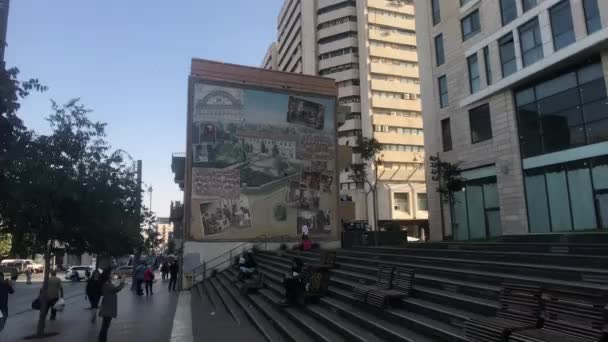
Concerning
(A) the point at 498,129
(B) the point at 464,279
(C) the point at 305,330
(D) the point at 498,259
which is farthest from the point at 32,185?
(A) the point at 498,129

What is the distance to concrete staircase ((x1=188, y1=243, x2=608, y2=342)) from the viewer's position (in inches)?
257

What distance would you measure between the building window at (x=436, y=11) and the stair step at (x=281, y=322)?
2334cm

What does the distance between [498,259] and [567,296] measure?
463 centimetres

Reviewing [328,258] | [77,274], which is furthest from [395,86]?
[328,258]

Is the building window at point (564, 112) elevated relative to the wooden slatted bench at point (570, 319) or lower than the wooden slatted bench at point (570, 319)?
elevated

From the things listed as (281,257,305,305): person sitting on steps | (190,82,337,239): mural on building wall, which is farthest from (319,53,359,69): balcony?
(281,257,305,305): person sitting on steps

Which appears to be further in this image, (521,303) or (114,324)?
(114,324)

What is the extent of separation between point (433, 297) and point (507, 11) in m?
20.3

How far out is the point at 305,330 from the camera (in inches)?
342

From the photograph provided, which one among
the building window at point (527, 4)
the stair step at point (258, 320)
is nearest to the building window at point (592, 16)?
the building window at point (527, 4)

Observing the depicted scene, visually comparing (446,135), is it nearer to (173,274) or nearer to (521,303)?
(173,274)

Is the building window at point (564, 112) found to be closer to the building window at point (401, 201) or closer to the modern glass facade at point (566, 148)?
the modern glass facade at point (566, 148)

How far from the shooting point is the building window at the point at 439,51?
2859 cm

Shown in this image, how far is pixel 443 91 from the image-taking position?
28.3 meters
